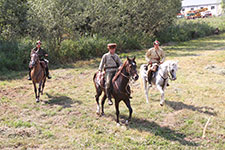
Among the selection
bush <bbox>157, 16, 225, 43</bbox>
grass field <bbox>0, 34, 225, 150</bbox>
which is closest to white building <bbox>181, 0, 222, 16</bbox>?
bush <bbox>157, 16, 225, 43</bbox>

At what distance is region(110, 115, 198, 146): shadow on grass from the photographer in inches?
299

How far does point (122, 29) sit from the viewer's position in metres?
26.5

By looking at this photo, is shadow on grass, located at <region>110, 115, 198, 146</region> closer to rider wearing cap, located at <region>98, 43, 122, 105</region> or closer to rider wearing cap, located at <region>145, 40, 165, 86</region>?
rider wearing cap, located at <region>98, 43, 122, 105</region>

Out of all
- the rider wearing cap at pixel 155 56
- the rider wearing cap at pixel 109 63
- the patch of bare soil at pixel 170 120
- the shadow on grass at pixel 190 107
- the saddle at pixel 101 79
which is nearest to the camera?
the rider wearing cap at pixel 109 63

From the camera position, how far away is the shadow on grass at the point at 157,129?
760cm

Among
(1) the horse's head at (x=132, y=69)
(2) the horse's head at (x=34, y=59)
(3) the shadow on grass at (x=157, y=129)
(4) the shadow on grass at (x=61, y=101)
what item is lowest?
(3) the shadow on grass at (x=157, y=129)

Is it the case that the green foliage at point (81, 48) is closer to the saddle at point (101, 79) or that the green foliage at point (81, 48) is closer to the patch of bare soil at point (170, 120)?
the saddle at point (101, 79)

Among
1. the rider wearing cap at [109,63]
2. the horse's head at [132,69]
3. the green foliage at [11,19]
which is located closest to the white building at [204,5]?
the green foliage at [11,19]

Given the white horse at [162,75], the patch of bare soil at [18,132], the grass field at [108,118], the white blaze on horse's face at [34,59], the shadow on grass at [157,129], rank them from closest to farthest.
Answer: the grass field at [108,118] → the shadow on grass at [157,129] → the patch of bare soil at [18,132] → the white horse at [162,75] → the white blaze on horse's face at [34,59]

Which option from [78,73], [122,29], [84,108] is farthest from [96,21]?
[84,108]

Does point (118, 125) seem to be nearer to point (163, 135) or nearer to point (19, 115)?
point (163, 135)

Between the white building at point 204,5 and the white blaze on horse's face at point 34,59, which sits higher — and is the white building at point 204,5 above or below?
above

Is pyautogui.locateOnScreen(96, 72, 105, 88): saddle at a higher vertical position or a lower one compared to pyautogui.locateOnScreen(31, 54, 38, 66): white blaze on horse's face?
lower

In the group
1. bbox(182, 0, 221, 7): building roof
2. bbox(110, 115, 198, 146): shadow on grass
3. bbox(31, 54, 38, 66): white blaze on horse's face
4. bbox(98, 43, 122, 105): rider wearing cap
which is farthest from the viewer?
bbox(182, 0, 221, 7): building roof
